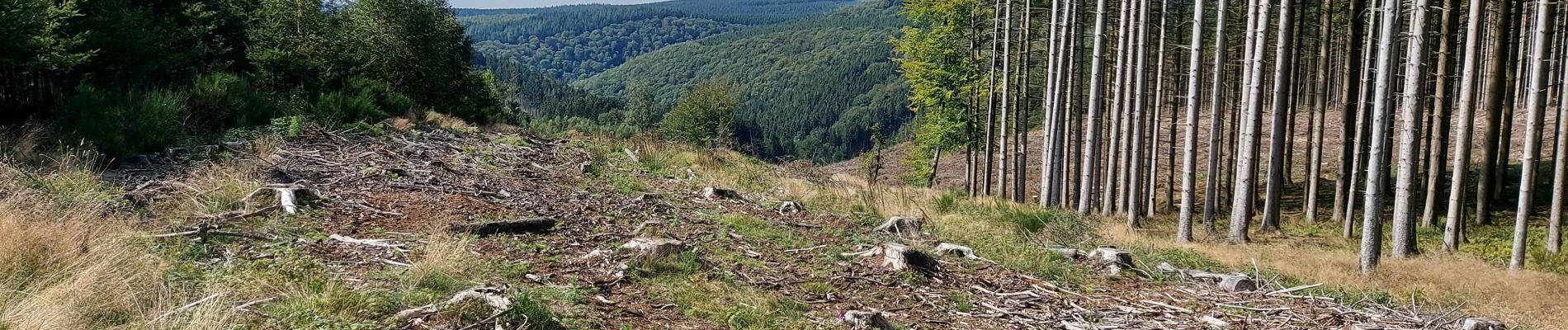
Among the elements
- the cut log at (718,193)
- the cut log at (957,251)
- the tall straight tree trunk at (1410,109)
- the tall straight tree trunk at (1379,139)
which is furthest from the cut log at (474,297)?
the tall straight tree trunk at (1410,109)

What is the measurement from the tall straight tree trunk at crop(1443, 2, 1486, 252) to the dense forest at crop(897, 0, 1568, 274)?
3 cm

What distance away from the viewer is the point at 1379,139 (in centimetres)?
1191

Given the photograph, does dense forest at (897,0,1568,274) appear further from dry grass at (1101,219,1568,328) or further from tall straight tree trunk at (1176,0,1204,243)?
dry grass at (1101,219,1568,328)

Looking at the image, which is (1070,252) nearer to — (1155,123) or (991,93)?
(1155,123)


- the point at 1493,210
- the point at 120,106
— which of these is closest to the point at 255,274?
the point at 120,106

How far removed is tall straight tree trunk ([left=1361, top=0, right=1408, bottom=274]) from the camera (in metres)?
11.6

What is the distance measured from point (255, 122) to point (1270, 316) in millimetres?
13970

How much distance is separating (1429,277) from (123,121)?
15843mm

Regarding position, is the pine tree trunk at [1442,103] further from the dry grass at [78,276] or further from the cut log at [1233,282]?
the dry grass at [78,276]

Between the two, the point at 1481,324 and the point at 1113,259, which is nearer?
the point at 1481,324

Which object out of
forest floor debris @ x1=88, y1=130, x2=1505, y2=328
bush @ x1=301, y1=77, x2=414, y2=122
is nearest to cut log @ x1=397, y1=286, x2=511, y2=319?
forest floor debris @ x1=88, y1=130, x2=1505, y2=328

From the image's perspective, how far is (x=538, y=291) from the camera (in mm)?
5652

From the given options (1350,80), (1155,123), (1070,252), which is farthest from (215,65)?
(1350,80)

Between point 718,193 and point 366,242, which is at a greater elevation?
point 366,242
